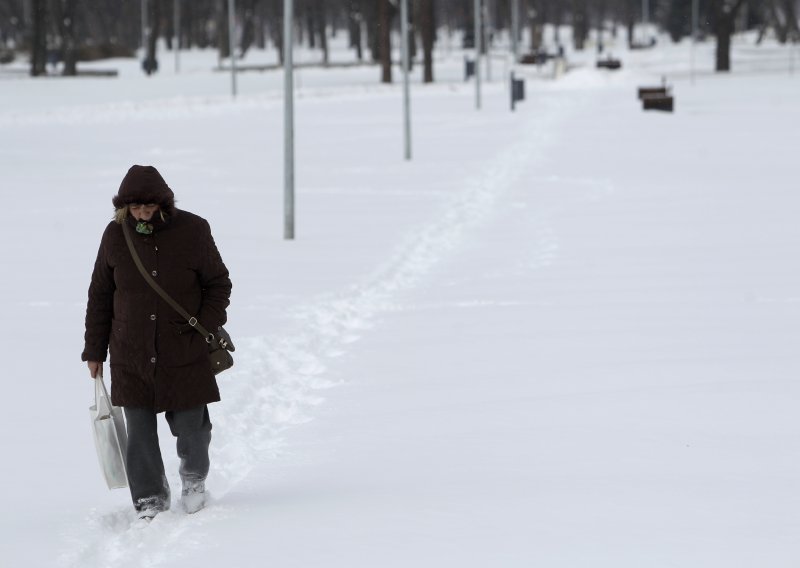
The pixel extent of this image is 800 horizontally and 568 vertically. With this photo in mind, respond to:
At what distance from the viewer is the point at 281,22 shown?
9538 cm

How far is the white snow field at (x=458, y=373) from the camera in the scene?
576 cm

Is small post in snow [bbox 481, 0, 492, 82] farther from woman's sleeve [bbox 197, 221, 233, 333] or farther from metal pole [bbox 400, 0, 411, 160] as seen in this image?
woman's sleeve [bbox 197, 221, 233, 333]

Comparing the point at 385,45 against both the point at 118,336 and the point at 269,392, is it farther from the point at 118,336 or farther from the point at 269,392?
the point at 118,336

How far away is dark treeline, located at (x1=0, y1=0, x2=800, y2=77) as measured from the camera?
67.4 meters

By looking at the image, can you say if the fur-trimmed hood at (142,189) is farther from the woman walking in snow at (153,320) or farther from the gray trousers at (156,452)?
the gray trousers at (156,452)

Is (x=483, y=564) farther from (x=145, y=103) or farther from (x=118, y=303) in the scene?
(x=145, y=103)

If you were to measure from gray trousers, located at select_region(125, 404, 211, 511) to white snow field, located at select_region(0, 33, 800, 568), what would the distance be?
0.13 meters

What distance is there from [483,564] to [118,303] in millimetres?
1743

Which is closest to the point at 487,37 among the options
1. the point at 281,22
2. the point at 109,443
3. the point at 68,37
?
the point at 68,37

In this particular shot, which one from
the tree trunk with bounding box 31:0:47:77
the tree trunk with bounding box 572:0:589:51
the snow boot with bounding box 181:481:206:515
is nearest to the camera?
the snow boot with bounding box 181:481:206:515

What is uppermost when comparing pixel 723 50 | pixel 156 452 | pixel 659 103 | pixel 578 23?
pixel 578 23

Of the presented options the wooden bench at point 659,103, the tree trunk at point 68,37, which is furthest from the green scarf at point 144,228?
the tree trunk at point 68,37

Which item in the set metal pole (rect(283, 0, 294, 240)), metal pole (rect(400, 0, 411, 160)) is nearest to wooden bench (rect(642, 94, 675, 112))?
metal pole (rect(400, 0, 411, 160))

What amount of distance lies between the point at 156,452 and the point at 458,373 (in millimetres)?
3516
